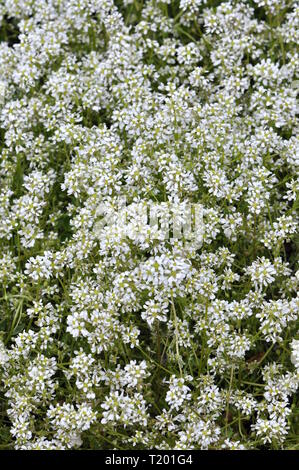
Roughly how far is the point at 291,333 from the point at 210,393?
2.05 ft

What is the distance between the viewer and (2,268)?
14.1ft

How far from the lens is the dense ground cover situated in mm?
3834

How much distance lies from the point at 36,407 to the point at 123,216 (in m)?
1.15

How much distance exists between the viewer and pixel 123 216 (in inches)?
155

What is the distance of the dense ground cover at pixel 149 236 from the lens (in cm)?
383

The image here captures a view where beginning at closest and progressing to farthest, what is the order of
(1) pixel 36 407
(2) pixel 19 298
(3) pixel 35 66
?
(1) pixel 36 407, (2) pixel 19 298, (3) pixel 35 66

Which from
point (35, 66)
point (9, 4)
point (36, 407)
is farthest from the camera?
point (9, 4)

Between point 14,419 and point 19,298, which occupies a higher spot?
point 19,298

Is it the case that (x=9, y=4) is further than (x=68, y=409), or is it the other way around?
(x=9, y=4)

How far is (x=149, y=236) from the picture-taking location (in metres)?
3.74
